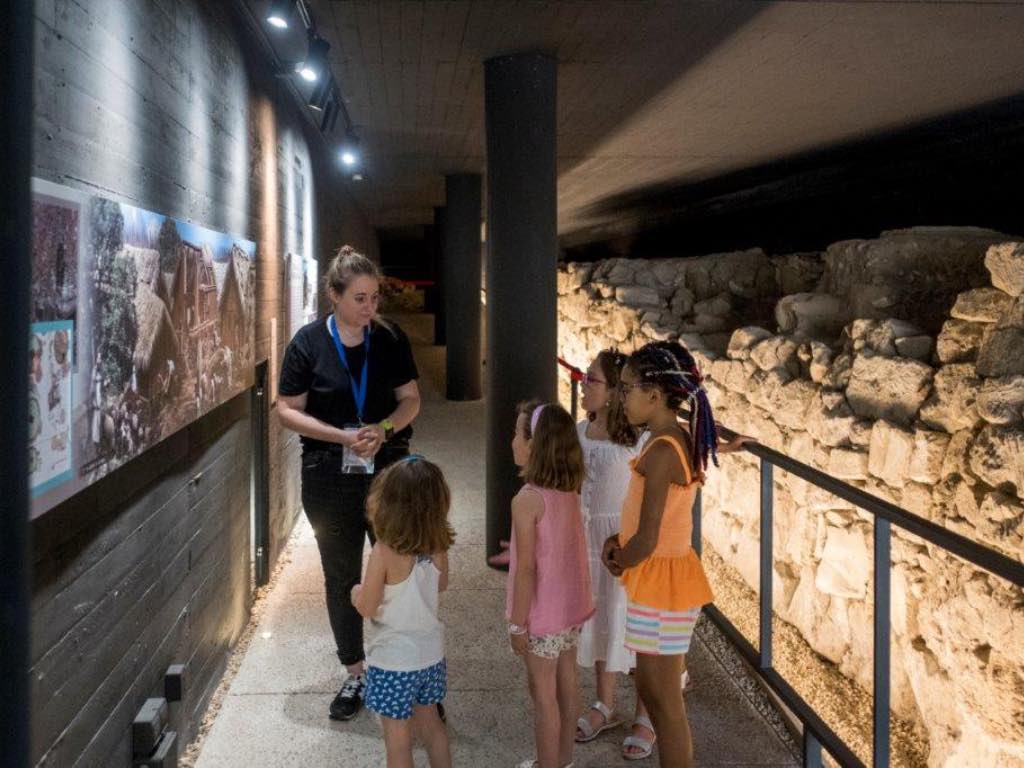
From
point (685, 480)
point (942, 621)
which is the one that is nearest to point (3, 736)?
point (685, 480)

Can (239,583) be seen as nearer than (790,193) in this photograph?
Yes

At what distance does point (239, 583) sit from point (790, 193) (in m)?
10.3

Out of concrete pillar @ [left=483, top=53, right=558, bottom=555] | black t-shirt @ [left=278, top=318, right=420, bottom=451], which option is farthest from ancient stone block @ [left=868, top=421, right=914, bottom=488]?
black t-shirt @ [left=278, top=318, right=420, bottom=451]

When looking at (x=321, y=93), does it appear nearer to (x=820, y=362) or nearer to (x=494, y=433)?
(x=494, y=433)

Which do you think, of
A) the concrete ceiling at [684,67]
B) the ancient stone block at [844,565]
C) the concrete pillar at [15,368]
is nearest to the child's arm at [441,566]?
the concrete pillar at [15,368]

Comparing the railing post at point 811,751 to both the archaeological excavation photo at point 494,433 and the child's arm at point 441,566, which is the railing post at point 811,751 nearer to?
the archaeological excavation photo at point 494,433

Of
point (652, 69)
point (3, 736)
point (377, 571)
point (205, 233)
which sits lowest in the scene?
point (377, 571)

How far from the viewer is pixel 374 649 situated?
2.79 m

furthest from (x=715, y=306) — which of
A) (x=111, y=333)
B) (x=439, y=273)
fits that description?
(x=439, y=273)

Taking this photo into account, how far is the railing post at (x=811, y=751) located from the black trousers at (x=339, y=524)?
1716 mm

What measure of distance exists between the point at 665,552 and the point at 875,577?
2.02 ft

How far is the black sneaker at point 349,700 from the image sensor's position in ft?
11.8

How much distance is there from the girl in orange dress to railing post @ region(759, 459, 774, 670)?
53 centimetres

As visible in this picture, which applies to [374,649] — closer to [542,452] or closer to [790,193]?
[542,452]
